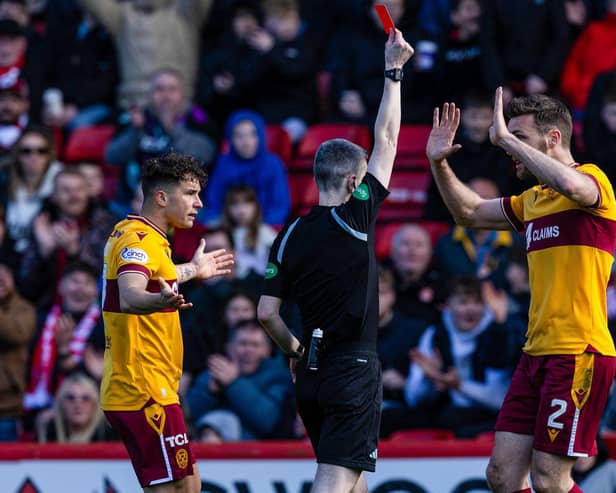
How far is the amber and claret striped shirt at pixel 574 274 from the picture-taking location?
24.8 ft

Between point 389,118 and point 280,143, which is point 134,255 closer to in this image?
point 389,118

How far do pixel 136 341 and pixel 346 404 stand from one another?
1.17 metres

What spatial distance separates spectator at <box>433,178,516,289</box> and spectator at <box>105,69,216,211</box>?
283 centimetres

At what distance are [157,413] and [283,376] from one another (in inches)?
138

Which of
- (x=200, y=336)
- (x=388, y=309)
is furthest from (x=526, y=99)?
(x=200, y=336)

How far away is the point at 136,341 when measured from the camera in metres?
7.54

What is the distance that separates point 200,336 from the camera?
38.5 feet

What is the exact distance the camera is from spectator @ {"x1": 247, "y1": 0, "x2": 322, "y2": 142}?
45.8ft

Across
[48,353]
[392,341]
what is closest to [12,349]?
[48,353]

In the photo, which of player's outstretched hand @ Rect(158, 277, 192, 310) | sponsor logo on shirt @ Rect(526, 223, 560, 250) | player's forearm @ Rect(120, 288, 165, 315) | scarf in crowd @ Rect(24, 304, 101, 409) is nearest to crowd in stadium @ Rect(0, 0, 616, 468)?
scarf in crowd @ Rect(24, 304, 101, 409)

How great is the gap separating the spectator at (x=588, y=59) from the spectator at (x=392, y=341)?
3.21m

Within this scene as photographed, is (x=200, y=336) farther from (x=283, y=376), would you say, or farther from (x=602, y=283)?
(x=602, y=283)

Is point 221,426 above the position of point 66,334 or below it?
below

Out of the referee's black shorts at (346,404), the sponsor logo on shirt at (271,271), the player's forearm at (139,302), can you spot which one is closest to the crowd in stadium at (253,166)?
the referee's black shorts at (346,404)
